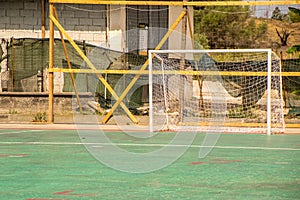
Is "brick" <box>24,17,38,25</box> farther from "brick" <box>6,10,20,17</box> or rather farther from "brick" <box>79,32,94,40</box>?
"brick" <box>79,32,94,40</box>

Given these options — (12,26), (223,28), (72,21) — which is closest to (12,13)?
(12,26)

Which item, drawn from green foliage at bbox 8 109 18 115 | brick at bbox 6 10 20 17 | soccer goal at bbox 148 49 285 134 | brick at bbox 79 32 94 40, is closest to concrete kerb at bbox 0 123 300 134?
soccer goal at bbox 148 49 285 134

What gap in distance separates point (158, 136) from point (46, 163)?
246 inches

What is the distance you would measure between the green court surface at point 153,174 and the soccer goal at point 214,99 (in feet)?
12.9

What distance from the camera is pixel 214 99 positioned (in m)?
22.8

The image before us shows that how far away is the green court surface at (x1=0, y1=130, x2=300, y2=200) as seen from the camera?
27.9 feet

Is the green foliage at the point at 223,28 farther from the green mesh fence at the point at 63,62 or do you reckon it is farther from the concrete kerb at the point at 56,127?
the concrete kerb at the point at 56,127

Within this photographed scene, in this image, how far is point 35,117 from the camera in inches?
854

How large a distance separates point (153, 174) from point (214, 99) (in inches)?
499

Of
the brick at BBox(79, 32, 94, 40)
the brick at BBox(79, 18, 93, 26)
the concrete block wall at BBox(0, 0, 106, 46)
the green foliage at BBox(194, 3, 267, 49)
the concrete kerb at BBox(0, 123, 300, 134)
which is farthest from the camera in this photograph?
the green foliage at BBox(194, 3, 267, 49)

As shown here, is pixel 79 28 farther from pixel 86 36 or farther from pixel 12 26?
pixel 12 26

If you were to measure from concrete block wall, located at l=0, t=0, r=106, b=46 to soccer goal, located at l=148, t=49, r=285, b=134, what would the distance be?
4671 mm

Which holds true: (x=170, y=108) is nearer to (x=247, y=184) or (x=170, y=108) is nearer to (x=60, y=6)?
(x=60, y=6)

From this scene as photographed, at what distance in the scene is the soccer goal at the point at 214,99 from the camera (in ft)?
64.1
